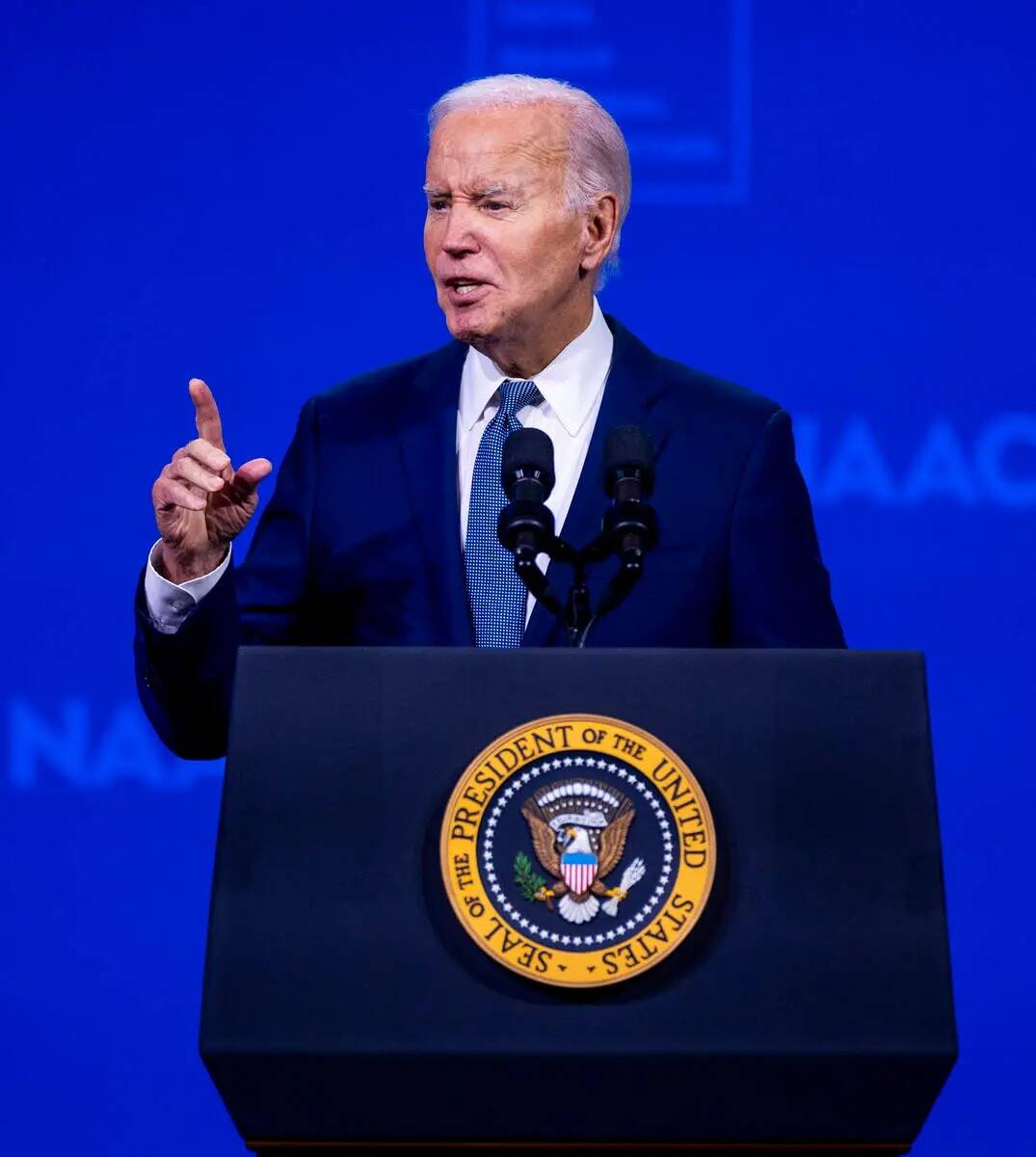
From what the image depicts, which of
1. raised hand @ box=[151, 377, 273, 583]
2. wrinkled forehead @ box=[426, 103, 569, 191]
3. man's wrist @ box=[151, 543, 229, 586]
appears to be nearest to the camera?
raised hand @ box=[151, 377, 273, 583]

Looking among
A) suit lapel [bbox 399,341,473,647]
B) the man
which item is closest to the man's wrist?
the man

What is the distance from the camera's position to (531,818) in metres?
1.33

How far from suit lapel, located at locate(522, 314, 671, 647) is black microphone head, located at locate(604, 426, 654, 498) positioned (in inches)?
12.3

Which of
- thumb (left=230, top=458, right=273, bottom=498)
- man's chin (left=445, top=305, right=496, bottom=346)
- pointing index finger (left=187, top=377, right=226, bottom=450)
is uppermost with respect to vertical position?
man's chin (left=445, top=305, right=496, bottom=346)

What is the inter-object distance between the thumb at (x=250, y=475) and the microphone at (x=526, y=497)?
281 millimetres

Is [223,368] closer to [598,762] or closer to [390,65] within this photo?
[390,65]

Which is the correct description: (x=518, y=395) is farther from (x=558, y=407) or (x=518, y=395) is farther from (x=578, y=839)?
(x=578, y=839)

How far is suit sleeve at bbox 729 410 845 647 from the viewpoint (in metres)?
1.92

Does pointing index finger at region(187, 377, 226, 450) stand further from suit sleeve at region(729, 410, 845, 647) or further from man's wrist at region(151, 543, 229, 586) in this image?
suit sleeve at region(729, 410, 845, 647)

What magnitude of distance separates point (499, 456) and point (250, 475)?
1.12 ft

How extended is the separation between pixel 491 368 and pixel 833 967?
0.93m

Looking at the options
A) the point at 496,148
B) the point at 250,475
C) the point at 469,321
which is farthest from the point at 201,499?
the point at 496,148

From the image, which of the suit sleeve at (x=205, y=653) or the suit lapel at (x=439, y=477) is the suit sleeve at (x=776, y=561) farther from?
the suit sleeve at (x=205, y=653)

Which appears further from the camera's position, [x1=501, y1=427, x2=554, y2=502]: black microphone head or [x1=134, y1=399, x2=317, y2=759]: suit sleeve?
[x1=134, y1=399, x2=317, y2=759]: suit sleeve
